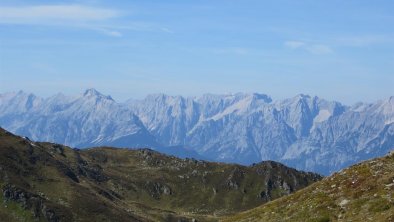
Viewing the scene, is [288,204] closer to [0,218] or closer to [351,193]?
[351,193]

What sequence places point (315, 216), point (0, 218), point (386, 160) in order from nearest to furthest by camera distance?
point (315, 216) < point (386, 160) < point (0, 218)

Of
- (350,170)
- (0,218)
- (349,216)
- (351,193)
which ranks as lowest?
(349,216)

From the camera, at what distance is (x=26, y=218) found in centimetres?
19500

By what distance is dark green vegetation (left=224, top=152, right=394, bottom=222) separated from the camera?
1091 inches

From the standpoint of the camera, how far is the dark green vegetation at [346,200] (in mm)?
27719

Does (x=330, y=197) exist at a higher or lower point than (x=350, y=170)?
lower

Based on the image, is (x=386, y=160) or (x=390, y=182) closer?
(x=390, y=182)

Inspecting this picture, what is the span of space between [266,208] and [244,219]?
181 centimetres

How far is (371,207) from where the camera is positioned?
2772cm

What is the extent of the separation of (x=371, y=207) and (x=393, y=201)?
46.9 inches

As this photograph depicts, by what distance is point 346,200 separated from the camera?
30359 millimetres

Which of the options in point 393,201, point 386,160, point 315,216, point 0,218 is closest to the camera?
point 393,201

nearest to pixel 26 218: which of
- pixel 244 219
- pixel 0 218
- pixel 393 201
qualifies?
pixel 0 218

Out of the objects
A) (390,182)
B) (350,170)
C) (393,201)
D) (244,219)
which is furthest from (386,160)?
(244,219)
